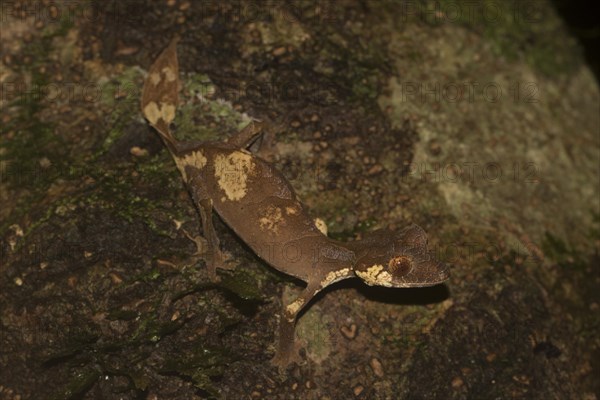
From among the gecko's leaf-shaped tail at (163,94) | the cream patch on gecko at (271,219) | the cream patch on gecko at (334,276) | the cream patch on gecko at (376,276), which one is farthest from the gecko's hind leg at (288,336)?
the gecko's leaf-shaped tail at (163,94)

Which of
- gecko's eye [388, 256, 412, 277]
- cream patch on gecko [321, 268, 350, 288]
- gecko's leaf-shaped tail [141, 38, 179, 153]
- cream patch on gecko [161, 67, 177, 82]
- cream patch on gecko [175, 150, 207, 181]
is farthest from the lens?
cream patch on gecko [161, 67, 177, 82]

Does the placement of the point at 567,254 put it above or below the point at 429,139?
below

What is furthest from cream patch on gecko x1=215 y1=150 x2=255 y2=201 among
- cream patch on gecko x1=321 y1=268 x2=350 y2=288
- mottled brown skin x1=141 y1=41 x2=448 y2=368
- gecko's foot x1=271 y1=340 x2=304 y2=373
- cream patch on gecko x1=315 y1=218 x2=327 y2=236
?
gecko's foot x1=271 y1=340 x2=304 y2=373

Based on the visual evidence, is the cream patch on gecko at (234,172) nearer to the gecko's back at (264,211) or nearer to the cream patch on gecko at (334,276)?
the gecko's back at (264,211)

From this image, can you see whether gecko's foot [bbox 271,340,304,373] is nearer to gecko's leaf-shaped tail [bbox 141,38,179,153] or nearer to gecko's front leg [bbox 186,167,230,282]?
gecko's front leg [bbox 186,167,230,282]

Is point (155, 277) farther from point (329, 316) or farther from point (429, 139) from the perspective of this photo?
point (429, 139)

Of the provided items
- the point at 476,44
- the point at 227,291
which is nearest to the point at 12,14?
the point at 227,291
